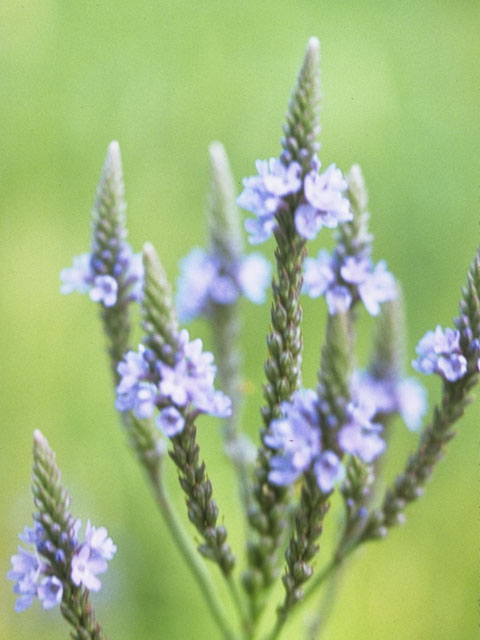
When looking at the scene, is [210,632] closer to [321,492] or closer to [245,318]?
[245,318]

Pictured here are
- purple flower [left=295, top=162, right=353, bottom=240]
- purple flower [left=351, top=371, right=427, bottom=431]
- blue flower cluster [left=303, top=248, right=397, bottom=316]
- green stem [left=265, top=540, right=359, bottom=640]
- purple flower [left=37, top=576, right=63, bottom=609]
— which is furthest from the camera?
purple flower [left=351, top=371, right=427, bottom=431]

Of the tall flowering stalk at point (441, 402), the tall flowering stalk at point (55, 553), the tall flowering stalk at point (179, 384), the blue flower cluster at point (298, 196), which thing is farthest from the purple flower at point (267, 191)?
the tall flowering stalk at point (55, 553)

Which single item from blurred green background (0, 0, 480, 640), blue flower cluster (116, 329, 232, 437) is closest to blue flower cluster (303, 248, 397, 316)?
blue flower cluster (116, 329, 232, 437)

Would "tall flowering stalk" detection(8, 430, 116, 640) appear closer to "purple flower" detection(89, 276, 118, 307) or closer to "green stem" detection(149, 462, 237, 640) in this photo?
"green stem" detection(149, 462, 237, 640)

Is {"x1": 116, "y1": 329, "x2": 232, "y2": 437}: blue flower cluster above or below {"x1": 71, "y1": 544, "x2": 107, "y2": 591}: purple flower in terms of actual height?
above

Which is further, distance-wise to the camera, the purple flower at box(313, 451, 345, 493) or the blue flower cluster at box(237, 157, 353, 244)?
the blue flower cluster at box(237, 157, 353, 244)

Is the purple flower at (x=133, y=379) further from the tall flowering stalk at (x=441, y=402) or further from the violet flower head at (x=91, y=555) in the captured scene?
the tall flowering stalk at (x=441, y=402)
